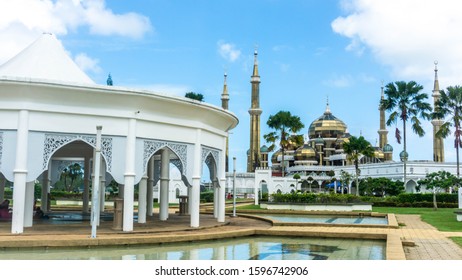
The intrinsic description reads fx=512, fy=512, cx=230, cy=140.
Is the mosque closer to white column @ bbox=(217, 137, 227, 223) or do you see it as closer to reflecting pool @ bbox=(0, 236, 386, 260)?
white column @ bbox=(217, 137, 227, 223)

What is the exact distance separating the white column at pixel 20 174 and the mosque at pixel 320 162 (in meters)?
33.2

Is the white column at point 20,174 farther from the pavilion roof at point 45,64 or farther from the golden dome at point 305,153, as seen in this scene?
the golden dome at point 305,153

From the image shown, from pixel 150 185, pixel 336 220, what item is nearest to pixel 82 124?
pixel 150 185

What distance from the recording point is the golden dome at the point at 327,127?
3091 inches

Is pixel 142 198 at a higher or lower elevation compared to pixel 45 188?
lower

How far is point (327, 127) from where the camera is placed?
7888 cm

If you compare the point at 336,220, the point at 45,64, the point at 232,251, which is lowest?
the point at 232,251

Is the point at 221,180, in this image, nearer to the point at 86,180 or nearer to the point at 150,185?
the point at 150,185

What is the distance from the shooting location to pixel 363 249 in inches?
488

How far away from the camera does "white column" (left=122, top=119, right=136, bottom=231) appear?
1398 cm

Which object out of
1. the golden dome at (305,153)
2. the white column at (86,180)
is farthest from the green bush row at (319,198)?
the golden dome at (305,153)

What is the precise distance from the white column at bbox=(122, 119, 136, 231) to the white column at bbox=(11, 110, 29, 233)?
257cm

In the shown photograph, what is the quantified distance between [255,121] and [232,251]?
192 ft

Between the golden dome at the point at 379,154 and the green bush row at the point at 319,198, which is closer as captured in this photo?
the green bush row at the point at 319,198
